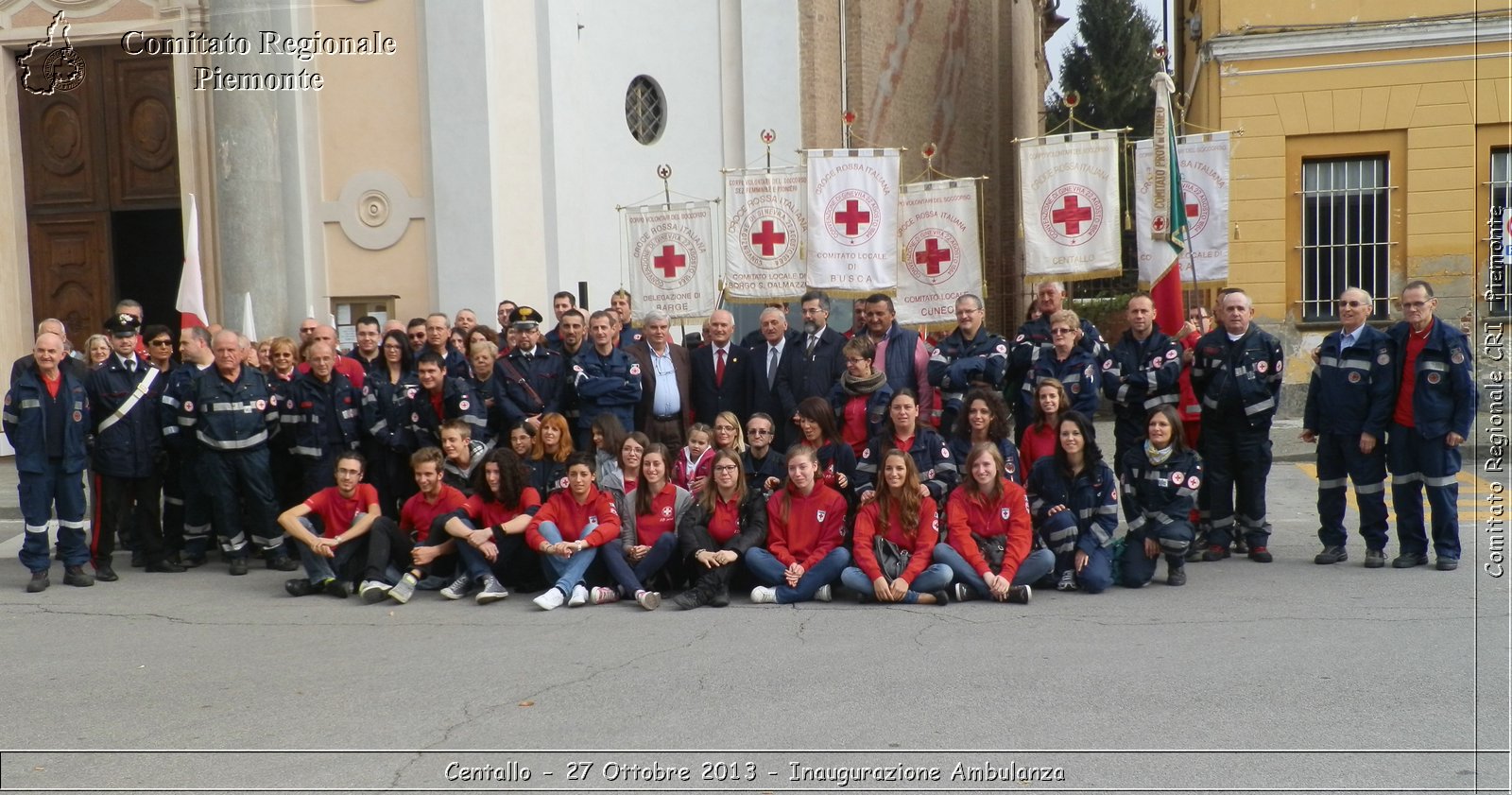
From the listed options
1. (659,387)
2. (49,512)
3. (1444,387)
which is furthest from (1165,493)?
(49,512)

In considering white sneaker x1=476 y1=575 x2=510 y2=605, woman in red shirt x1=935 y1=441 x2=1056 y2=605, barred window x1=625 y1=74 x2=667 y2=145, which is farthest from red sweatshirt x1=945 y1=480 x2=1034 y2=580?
barred window x1=625 y1=74 x2=667 y2=145

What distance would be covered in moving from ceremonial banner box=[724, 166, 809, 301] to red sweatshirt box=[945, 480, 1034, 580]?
16.5ft

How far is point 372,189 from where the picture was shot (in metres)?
16.5

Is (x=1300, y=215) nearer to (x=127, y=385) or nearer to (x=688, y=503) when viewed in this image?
(x=688, y=503)

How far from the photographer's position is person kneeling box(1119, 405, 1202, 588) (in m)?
9.12

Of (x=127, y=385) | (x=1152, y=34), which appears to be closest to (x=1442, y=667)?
(x=127, y=385)

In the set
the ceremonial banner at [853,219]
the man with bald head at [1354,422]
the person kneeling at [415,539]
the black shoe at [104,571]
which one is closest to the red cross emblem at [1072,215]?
the ceremonial banner at [853,219]

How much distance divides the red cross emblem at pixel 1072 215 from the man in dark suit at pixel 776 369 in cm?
349

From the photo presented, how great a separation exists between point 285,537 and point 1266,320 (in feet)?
45.4

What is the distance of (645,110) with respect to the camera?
19.7 m

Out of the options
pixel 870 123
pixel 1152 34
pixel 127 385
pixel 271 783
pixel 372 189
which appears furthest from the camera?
pixel 1152 34

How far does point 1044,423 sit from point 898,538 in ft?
4.71

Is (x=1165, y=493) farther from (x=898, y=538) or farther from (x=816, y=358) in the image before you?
(x=816, y=358)

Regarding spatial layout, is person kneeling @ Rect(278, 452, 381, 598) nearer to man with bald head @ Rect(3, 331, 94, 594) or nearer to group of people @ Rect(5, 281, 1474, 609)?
group of people @ Rect(5, 281, 1474, 609)
